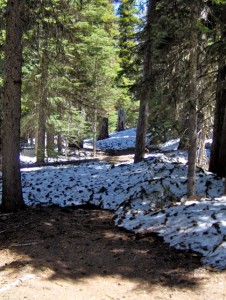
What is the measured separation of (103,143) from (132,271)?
23760 mm

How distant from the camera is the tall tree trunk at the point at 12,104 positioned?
7.30m

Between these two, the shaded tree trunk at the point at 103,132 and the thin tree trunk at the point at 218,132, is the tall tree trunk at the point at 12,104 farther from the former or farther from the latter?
the shaded tree trunk at the point at 103,132

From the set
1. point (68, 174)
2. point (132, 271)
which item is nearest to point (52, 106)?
point (68, 174)

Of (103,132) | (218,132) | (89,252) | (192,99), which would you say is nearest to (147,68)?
(218,132)

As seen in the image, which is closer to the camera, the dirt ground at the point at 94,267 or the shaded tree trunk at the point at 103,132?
the dirt ground at the point at 94,267

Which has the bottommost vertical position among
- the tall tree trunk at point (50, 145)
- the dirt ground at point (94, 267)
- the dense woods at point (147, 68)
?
the dirt ground at point (94, 267)

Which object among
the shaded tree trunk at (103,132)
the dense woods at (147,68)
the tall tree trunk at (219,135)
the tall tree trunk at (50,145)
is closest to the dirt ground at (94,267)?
the dense woods at (147,68)

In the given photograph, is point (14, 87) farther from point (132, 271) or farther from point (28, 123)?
point (28, 123)

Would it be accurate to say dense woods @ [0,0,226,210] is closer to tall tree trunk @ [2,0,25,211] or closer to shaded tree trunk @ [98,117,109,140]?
tall tree trunk @ [2,0,25,211]

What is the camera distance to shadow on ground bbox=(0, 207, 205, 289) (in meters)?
4.68

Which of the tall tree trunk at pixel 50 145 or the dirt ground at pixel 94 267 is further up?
the tall tree trunk at pixel 50 145

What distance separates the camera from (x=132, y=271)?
16.0 ft

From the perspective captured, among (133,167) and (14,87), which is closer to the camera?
(14,87)

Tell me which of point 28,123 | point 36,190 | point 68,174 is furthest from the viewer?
point 28,123
